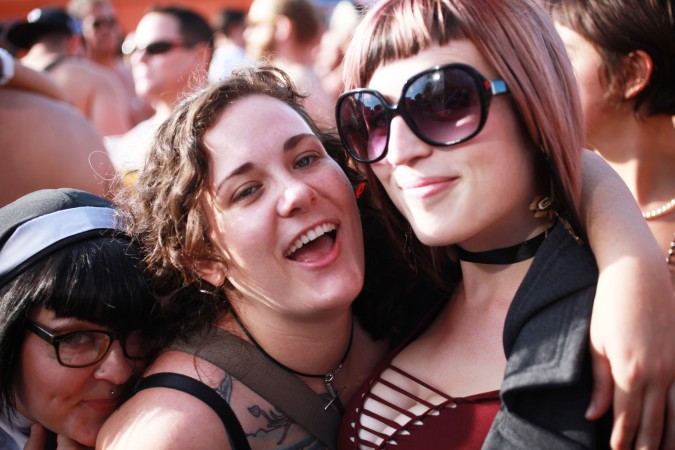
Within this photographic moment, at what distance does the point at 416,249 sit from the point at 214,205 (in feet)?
2.26

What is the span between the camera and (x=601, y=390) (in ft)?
5.45

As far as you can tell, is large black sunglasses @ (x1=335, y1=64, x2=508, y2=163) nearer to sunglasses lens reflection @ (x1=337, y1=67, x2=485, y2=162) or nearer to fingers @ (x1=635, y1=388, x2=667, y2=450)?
sunglasses lens reflection @ (x1=337, y1=67, x2=485, y2=162)

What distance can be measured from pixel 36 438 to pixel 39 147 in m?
1.38

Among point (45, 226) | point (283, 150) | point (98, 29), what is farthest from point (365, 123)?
point (98, 29)

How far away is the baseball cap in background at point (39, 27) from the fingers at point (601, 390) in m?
5.38

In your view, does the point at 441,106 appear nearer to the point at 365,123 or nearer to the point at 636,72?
the point at 365,123

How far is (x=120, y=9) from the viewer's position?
554 inches

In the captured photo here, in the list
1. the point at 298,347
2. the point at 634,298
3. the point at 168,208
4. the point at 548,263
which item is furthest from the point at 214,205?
the point at 634,298

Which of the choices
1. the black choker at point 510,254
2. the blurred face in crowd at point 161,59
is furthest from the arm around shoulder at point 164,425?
the blurred face in crowd at point 161,59

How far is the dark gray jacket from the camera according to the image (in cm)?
165

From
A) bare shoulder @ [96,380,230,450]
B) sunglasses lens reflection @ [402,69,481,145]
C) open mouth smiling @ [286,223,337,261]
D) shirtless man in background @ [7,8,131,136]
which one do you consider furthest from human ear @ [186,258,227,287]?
shirtless man in background @ [7,8,131,136]

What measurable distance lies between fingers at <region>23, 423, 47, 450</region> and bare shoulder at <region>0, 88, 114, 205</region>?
1122 millimetres

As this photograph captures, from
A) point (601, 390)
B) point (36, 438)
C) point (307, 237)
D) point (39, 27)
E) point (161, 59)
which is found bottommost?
point (36, 438)

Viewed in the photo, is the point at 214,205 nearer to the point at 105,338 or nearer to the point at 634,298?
the point at 105,338
